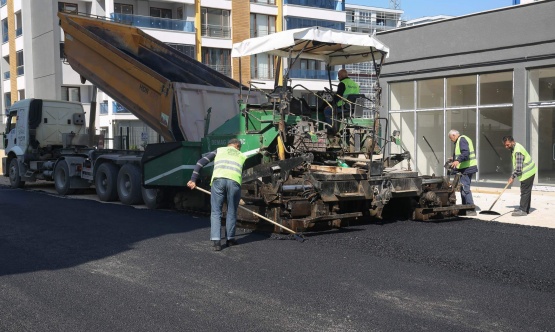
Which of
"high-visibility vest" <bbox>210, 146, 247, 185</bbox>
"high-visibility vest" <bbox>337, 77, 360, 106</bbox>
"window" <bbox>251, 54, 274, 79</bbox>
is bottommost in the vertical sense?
"high-visibility vest" <bbox>210, 146, 247, 185</bbox>

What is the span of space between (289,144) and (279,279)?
3644mm

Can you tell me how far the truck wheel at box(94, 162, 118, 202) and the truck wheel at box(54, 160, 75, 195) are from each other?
1540mm

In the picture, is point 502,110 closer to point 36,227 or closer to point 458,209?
point 458,209

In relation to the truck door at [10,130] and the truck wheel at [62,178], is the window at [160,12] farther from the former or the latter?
the truck wheel at [62,178]

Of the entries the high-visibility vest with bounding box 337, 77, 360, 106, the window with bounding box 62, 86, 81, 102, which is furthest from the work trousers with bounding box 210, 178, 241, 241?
the window with bounding box 62, 86, 81, 102

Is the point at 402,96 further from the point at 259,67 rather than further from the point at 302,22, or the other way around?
the point at 302,22

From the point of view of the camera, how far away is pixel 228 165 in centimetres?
816

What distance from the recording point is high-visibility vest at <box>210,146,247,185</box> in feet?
26.7

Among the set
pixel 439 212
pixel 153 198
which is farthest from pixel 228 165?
pixel 153 198

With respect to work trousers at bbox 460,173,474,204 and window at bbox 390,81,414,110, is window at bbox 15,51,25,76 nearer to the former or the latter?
window at bbox 390,81,414,110

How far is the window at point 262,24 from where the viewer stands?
40.9 m

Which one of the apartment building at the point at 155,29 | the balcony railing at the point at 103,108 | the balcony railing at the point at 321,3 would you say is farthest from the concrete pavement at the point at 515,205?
the balcony railing at the point at 321,3

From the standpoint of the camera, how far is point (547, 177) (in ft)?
50.8

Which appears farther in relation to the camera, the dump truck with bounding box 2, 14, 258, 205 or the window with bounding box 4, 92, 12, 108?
the window with bounding box 4, 92, 12, 108
